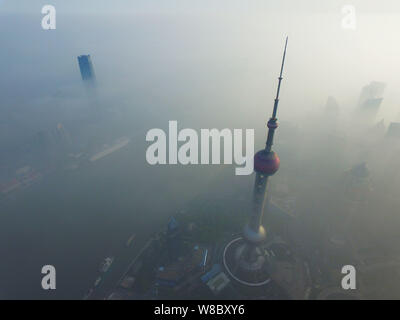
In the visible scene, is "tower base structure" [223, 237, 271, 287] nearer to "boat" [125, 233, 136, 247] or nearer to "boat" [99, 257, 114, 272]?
"boat" [125, 233, 136, 247]

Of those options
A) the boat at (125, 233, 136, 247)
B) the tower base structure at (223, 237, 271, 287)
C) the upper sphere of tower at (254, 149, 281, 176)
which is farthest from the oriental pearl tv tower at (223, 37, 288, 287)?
the boat at (125, 233, 136, 247)

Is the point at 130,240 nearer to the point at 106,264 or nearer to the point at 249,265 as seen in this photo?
the point at 106,264

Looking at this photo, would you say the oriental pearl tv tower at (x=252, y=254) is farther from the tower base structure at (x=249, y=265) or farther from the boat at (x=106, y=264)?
the boat at (x=106, y=264)

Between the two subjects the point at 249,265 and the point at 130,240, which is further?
the point at 130,240

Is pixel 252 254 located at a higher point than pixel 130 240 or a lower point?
higher

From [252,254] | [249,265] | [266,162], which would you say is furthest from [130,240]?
[266,162]

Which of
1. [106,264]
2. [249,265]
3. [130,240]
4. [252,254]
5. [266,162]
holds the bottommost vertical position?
[106,264]

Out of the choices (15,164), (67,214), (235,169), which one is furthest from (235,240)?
(15,164)

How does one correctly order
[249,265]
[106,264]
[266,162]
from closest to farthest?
1. [266,162]
2. [249,265]
3. [106,264]

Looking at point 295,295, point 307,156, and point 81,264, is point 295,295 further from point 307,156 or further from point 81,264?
point 307,156
